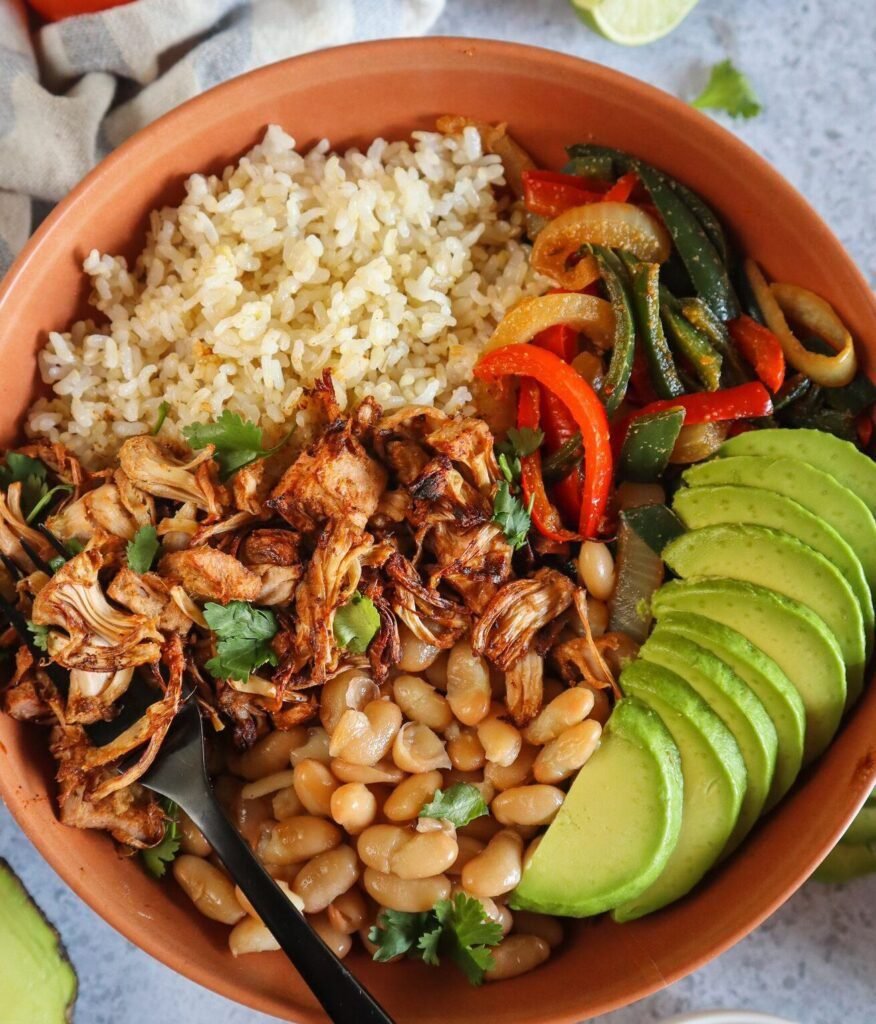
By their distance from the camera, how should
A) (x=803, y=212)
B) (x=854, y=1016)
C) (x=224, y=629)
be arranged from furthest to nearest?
(x=854, y=1016) < (x=803, y=212) < (x=224, y=629)

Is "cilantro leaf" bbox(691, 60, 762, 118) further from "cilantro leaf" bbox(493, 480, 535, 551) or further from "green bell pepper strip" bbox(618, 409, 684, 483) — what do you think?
"cilantro leaf" bbox(493, 480, 535, 551)

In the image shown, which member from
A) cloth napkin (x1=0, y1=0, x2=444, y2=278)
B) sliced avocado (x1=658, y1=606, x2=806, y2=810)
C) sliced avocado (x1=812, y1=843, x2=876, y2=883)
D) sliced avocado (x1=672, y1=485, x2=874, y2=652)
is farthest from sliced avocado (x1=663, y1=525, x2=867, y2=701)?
cloth napkin (x1=0, y1=0, x2=444, y2=278)

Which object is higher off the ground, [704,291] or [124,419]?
[704,291]

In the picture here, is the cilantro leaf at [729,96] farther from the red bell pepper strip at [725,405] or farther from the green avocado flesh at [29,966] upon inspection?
the green avocado flesh at [29,966]

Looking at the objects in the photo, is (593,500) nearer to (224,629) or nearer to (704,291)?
(704,291)

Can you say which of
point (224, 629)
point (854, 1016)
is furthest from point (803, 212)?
point (854, 1016)

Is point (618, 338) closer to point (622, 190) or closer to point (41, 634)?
point (622, 190)
